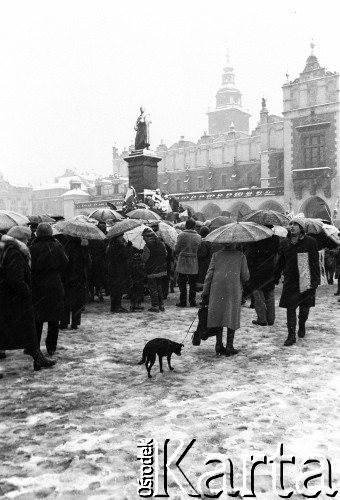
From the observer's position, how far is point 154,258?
1025cm

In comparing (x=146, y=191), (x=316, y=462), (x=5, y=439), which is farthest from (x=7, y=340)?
(x=146, y=191)

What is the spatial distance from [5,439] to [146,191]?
1590cm

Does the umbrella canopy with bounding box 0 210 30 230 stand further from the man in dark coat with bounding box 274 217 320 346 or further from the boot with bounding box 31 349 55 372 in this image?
the man in dark coat with bounding box 274 217 320 346

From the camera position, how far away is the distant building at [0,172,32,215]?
82.1m

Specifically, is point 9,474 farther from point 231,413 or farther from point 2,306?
point 2,306

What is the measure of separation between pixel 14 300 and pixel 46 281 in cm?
74

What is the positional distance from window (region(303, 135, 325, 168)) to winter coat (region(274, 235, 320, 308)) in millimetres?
34198

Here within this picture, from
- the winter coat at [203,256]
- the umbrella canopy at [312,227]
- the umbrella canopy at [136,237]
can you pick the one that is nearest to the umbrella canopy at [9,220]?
the umbrella canopy at [136,237]

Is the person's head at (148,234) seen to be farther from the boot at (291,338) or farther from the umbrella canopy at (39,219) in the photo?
the boot at (291,338)

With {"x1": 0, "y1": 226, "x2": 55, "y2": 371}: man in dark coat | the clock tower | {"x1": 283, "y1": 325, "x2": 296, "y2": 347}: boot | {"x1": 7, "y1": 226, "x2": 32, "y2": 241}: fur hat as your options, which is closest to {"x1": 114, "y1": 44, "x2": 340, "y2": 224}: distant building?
the clock tower

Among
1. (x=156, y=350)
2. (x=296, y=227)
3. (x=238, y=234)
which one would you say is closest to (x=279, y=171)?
(x=296, y=227)

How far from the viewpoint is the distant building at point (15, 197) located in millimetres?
82125

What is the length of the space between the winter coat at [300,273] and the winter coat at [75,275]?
3277 millimetres

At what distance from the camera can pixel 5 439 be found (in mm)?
4227
